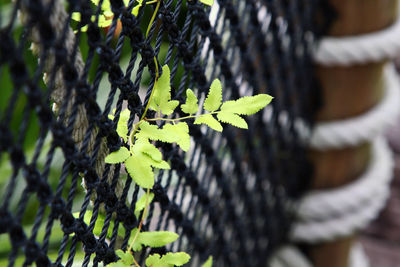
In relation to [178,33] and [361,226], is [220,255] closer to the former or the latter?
[361,226]

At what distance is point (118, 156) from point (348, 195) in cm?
78

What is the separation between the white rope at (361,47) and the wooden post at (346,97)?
0.07ft

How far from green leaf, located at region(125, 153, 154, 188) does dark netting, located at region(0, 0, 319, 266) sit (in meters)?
0.03

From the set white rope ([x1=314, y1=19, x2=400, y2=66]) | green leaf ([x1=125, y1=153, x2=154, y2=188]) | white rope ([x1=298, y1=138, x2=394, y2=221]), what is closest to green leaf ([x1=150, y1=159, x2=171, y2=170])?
A: green leaf ([x1=125, y1=153, x2=154, y2=188])

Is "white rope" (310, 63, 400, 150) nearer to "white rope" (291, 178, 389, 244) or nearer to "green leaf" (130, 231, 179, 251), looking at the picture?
"white rope" (291, 178, 389, 244)

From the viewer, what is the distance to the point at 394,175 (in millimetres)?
1917

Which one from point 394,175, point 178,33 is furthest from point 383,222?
point 178,33

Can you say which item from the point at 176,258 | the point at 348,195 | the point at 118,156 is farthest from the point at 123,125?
the point at 348,195

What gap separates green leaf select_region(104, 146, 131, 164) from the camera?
0.47 meters

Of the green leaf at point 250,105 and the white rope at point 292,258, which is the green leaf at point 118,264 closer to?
the green leaf at point 250,105

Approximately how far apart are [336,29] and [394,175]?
3.54ft

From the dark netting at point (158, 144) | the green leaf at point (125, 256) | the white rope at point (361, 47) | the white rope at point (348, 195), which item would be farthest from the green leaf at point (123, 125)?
the white rope at point (348, 195)

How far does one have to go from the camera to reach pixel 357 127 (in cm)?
106

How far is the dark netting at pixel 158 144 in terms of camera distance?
0.39 m
